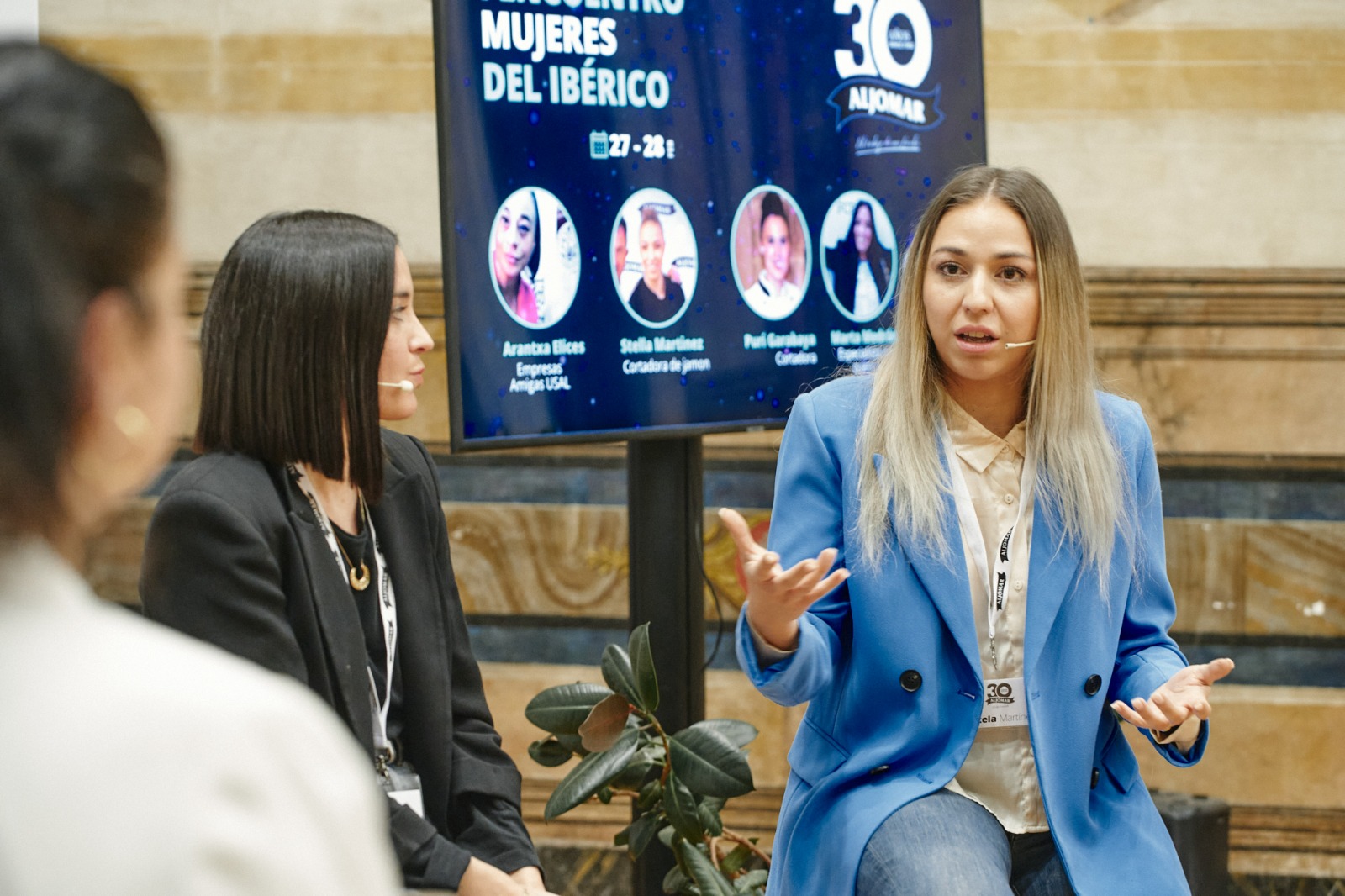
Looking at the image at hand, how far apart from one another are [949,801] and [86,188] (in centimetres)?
163

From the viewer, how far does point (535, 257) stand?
2391 millimetres

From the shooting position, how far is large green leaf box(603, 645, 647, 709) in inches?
96.5

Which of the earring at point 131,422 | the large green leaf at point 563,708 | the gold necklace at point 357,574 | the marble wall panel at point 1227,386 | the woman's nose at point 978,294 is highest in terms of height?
the woman's nose at point 978,294

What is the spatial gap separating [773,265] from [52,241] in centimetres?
232

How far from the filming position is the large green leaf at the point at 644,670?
2.43 m

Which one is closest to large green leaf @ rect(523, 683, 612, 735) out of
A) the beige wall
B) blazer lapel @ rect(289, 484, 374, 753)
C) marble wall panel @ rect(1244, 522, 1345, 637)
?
blazer lapel @ rect(289, 484, 374, 753)

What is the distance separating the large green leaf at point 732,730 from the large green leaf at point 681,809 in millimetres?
110

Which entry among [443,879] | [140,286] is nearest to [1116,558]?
[443,879]

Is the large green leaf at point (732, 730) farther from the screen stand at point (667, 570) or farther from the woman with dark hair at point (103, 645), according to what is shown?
the woman with dark hair at point (103, 645)

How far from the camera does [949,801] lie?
6.29 ft

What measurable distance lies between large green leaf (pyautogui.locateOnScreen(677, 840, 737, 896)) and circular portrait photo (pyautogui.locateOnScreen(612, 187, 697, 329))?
3.32ft

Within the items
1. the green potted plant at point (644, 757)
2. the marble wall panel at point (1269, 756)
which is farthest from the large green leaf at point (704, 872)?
the marble wall panel at point (1269, 756)

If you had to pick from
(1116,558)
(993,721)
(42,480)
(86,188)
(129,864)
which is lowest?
(993,721)

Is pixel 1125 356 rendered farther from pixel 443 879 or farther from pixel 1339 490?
pixel 443 879
